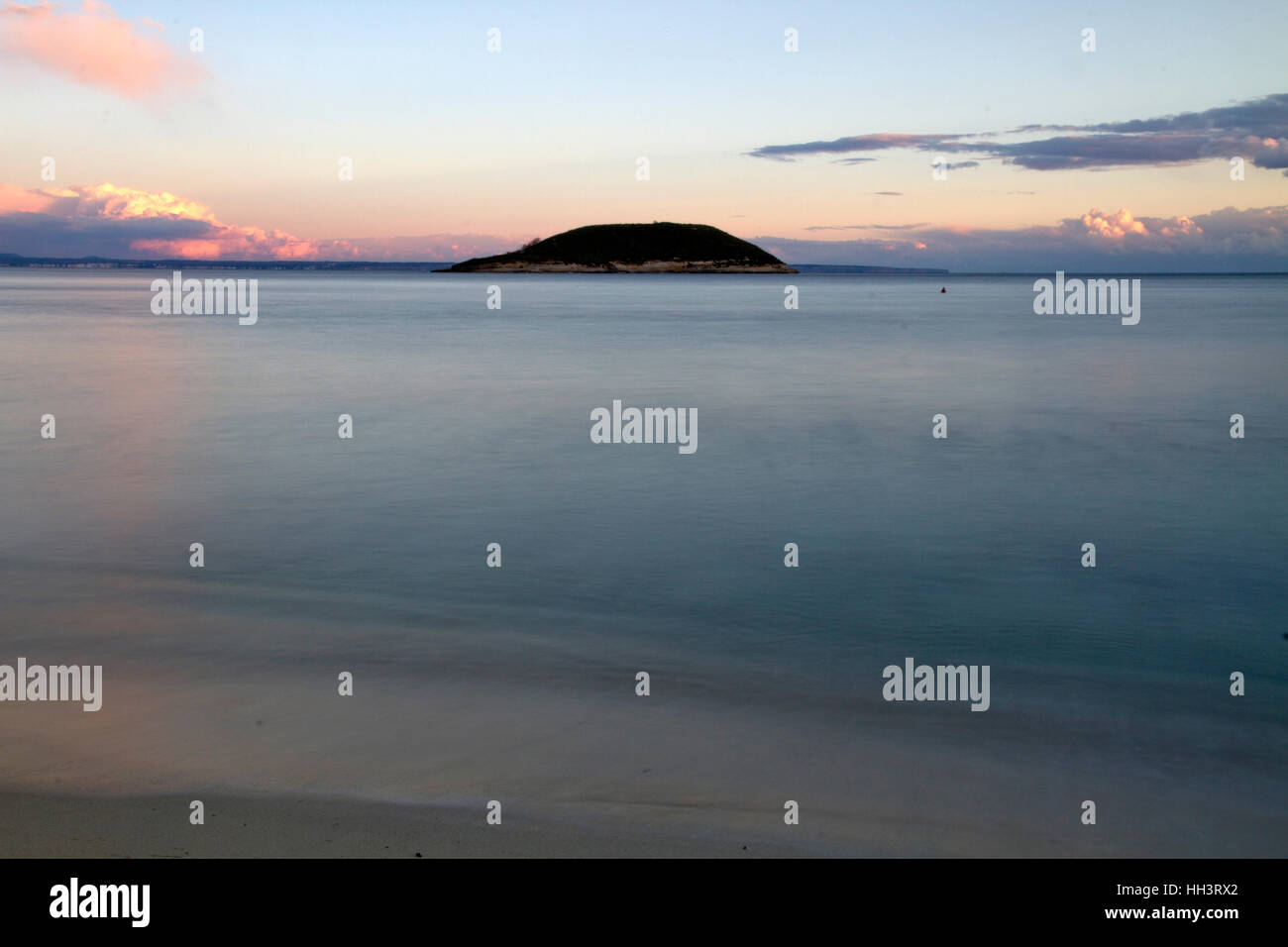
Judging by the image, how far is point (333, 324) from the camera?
53.5 metres

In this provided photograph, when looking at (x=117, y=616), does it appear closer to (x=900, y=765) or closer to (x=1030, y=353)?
(x=900, y=765)

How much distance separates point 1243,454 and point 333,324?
45.0 m

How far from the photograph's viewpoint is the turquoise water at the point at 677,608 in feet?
18.9

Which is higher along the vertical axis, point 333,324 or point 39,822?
point 333,324

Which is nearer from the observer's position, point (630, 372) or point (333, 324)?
point (630, 372)

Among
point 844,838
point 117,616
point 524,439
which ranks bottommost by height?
point 844,838

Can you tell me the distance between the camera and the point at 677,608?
891cm

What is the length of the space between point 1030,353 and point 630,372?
1533 cm

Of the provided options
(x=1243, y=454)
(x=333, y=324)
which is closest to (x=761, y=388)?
(x=1243, y=454)

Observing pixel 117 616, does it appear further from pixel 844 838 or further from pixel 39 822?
pixel 844 838

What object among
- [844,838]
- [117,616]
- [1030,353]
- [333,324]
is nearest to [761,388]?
[1030,353]

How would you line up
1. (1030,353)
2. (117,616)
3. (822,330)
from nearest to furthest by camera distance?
(117,616), (1030,353), (822,330)

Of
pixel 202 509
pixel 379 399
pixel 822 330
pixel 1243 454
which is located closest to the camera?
pixel 202 509

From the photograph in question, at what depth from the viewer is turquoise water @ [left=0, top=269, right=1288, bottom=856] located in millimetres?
5750
